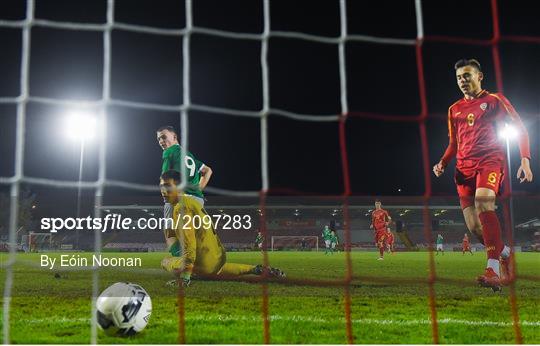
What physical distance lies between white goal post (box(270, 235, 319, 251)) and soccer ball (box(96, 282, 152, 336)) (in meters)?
21.5

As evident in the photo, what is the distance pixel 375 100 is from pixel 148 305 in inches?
376

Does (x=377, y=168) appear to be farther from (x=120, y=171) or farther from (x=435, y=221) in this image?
(x=435, y=221)

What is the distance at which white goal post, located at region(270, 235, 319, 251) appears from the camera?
25359 mm

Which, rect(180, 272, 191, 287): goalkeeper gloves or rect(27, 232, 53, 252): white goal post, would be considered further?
rect(27, 232, 53, 252): white goal post

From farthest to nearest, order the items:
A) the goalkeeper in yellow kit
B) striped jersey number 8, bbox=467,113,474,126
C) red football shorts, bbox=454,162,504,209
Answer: the goalkeeper in yellow kit → striped jersey number 8, bbox=467,113,474,126 → red football shorts, bbox=454,162,504,209

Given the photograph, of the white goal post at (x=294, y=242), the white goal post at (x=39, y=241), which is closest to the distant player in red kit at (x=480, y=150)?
A: the white goal post at (x=39, y=241)

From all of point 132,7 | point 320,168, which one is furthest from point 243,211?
point 132,7

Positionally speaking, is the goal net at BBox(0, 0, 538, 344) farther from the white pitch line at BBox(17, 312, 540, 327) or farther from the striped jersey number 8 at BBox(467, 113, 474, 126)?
the striped jersey number 8 at BBox(467, 113, 474, 126)

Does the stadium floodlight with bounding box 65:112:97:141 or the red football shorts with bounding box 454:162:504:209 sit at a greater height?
the stadium floodlight with bounding box 65:112:97:141

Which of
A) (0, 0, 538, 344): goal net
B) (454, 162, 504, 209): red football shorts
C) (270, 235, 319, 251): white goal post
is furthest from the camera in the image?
(270, 235, 319, 251): white goal post

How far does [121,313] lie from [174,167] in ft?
7.39

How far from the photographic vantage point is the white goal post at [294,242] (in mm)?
25359

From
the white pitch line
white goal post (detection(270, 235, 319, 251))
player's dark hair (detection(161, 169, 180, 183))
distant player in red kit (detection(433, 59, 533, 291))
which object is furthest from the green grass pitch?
white goal post (detection(270, 235, 319, 251))

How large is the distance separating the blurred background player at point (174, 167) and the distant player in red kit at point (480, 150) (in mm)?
2420
